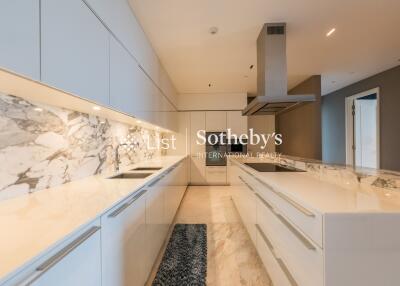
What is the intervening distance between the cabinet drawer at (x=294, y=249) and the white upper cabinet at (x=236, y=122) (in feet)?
13.4

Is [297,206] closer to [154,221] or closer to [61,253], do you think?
[61,253]

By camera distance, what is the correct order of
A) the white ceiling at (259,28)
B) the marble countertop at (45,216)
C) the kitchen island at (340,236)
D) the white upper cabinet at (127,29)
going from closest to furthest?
the marble countertop at (45,216) < the kitchen island at (340,236) < the white upper cabinet at (127,29) < the white ceiling at (259,28)

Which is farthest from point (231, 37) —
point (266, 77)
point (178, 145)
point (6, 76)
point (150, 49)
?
point (178, 145)

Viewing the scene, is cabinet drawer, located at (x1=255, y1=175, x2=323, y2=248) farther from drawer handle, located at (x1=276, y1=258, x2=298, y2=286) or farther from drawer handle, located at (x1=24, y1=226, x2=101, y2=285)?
drawer handle, located at (x1=24, y1=226, x2=101, y2=285)

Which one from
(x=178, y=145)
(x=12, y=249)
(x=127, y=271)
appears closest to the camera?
(x=12, y=249)

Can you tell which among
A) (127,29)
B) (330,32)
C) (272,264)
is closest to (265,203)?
(272,264)

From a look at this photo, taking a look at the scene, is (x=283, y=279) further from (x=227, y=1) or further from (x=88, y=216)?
(x=227, y=1)

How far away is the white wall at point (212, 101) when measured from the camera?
5.78 m

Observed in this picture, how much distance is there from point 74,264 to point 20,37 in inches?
36.2

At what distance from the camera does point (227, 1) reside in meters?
2.04

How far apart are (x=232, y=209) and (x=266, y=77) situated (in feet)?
7.28

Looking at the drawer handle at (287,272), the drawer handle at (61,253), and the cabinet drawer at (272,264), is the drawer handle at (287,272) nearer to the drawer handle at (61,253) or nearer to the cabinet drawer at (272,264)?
the cabinet drawer at (272,264)

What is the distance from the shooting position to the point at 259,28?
2543 mm

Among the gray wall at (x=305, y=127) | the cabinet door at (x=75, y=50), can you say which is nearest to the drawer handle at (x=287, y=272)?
the cabinet door at (x=75, y=50)
